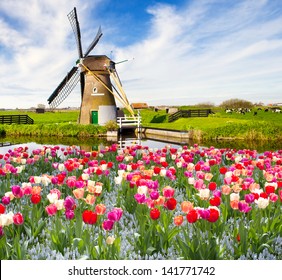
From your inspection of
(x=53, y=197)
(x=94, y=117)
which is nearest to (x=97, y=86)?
A: (x=94, y=117)

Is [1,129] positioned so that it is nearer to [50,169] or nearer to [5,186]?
[50,169]

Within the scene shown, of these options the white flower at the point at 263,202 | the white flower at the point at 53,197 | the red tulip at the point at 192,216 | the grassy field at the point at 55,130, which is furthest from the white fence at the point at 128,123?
the red tulip at the point at 192,216

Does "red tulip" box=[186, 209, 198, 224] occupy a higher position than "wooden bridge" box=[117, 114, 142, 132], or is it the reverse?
"wooden bridge" box=[117, 114, 142, 132]

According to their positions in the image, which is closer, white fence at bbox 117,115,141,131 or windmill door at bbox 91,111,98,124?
white fence at bbox 117,115,141,131

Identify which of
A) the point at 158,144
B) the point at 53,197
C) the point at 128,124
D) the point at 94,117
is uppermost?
the point at 94,117

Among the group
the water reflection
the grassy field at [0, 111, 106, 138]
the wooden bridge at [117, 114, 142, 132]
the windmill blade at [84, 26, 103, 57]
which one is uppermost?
the windmill blade at [84, 26, 103, 57]

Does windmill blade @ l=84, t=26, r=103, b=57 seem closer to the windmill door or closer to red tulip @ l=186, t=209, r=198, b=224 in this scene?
the windmill door

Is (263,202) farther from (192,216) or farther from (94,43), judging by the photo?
(94,43)

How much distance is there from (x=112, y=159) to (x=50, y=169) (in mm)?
1775

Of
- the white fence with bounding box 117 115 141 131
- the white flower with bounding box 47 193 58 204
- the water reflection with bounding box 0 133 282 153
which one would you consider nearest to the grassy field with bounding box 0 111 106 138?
the white fence with bounding box 117 115 141 131

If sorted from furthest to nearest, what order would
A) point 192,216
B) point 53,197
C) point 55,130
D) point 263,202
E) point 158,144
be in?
point 55,130, point 158,144, point 53,197, point 263,202, point 192,216

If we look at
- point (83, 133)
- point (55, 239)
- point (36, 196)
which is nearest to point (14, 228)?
point (36, 196)

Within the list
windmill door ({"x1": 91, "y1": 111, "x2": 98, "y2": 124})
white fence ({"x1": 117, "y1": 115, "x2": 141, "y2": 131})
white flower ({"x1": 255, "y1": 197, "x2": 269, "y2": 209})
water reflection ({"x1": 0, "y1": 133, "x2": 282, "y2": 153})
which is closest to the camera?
white flower ({"x1": 255, "y1": 197, "x2": 269, "y2": 209})
